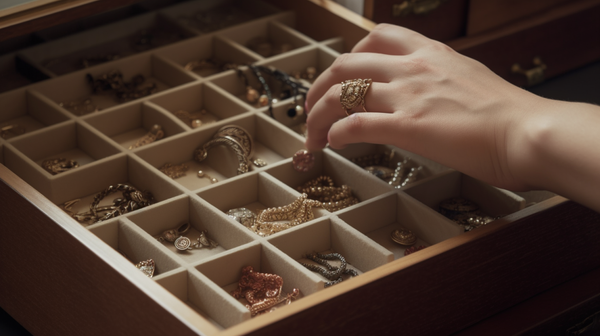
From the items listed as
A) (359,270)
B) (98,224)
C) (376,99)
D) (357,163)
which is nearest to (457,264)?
(359,270)

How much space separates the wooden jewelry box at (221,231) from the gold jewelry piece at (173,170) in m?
0.01

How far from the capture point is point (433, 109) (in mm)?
1235

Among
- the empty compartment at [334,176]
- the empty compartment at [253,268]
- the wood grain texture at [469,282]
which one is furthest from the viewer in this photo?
the empty compartment at [334,176]

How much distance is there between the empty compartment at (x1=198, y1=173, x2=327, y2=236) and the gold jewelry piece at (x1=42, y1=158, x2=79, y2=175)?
1.06ft

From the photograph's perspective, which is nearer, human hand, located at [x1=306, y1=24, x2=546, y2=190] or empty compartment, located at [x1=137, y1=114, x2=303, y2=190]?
human hand, located at [x1=306, y1=24, x2=546, y2=190]

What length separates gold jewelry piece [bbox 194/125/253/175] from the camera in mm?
1490

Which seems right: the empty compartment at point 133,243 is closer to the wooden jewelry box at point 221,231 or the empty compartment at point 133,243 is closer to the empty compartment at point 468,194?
the wooden jewelry box at point 221,231

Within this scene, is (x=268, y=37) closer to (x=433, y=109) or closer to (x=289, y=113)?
(x=289, y=113)

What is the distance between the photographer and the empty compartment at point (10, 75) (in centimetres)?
176

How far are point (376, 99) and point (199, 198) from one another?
0.37 metres

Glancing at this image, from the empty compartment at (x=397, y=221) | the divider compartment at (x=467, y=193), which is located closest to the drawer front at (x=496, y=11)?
the divider compartment at (x=467, y=193)

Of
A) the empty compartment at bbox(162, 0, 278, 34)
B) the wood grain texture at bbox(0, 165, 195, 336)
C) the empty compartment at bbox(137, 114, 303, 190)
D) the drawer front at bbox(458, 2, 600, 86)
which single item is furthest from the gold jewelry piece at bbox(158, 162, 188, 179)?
the drawer front at bbox(458, 2, 600, 86)

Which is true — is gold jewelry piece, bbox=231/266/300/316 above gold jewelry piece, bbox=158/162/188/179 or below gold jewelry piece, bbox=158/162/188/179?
below

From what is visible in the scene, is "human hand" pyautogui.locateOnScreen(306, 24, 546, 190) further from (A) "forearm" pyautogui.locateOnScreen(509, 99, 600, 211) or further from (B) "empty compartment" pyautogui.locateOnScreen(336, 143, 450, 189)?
(B) "empty compartment" pyautogui.locateOnScreen(336, 143, 450, 189)
